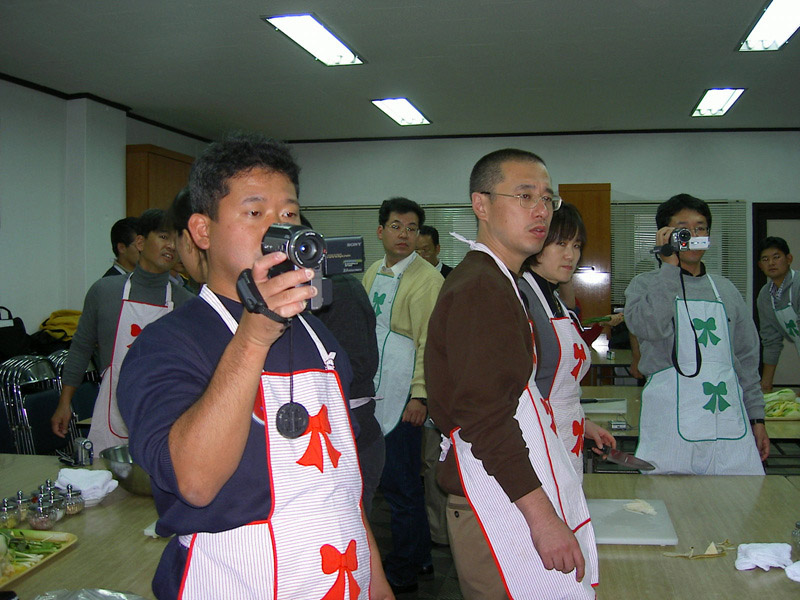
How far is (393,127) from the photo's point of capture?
25.3 ft

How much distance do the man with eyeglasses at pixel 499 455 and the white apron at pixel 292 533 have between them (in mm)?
407

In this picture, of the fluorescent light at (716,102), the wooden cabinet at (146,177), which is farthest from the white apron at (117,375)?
the fluorescent light at (716,102)

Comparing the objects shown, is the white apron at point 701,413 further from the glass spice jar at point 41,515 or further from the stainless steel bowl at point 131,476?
the glass spice jar at point 41,515

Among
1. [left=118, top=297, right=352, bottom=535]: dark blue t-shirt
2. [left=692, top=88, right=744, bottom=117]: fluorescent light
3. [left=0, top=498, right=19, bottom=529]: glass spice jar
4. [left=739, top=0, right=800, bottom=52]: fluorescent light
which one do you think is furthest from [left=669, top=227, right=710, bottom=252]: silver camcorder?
[left=692, top=88, right=744, bottom=117]: fluorescent light

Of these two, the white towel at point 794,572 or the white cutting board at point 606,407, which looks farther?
the white cutting board at point 606,407

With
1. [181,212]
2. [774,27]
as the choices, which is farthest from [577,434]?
[774,27]

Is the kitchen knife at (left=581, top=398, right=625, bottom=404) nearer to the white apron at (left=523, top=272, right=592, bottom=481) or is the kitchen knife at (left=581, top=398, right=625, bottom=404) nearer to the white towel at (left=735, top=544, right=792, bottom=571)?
the white apron at (left=523, top=272, right=592, bottom=481)

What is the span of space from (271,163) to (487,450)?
2.41 feet

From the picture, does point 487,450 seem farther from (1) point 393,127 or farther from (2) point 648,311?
(1) point 393,127

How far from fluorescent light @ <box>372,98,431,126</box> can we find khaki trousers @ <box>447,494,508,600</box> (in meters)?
5.36

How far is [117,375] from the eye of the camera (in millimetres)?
2771

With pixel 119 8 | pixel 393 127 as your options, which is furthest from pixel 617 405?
pixel 393 127

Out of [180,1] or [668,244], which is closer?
[668,244]

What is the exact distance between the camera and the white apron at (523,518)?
4.76 feet
